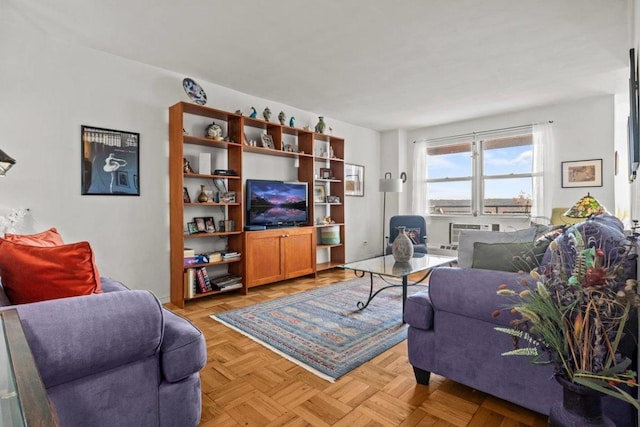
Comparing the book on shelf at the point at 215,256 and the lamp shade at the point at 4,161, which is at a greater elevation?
the lamp shade at the point at 4,161

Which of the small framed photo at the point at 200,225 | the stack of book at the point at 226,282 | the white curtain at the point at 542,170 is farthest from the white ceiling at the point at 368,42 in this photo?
the stack of book at the point at 226,282

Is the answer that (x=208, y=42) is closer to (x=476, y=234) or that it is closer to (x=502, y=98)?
(x=476, y=234)

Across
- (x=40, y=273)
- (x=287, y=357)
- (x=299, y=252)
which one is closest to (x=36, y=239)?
(x=40, y=273)

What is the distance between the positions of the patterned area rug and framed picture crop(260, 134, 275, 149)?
1.95 metres

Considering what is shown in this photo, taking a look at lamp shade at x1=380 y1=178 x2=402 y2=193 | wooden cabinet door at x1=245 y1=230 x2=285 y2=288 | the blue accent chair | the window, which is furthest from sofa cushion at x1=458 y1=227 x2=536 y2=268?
the window

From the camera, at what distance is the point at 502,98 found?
175 inches

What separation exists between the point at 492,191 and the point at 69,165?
5.62m

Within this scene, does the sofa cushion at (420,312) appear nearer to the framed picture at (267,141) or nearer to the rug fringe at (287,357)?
the rug fringe at (287,357)

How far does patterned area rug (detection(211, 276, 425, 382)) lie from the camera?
228 cm

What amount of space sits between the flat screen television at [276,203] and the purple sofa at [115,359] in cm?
271

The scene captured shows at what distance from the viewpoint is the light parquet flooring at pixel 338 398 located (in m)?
1.62

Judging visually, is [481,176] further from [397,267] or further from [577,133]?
[397,267]

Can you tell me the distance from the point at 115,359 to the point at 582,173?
557 centimetres

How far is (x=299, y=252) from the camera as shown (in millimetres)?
4512
